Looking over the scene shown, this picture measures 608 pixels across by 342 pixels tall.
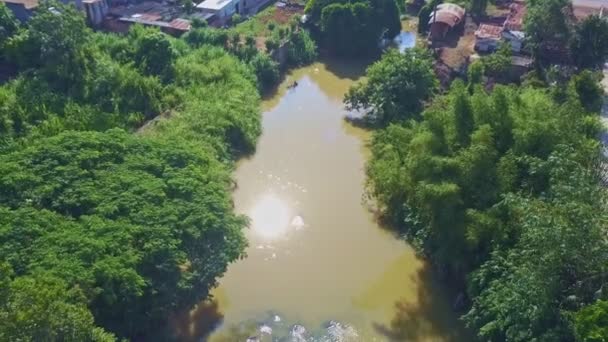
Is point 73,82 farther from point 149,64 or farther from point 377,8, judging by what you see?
point 377,8

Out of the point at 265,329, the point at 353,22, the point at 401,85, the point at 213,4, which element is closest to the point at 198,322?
the point at 265,329

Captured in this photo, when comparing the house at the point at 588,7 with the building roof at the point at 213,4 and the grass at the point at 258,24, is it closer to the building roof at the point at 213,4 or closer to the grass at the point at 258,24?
the grass at the point at 258,24

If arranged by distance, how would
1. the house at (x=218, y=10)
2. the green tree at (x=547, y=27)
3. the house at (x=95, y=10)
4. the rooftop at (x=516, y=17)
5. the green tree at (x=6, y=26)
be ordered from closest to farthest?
the green tree at (x=6, y=26) < the green tree at (x=547, y=27) < the rooftop at (x=516, y=17) < the house at (x=95, y=10) < the house at (x=218, y=10)

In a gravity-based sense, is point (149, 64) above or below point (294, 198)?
above

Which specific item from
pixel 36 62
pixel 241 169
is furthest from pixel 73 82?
pixel 241 169

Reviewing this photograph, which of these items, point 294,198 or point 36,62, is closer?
point 294,198

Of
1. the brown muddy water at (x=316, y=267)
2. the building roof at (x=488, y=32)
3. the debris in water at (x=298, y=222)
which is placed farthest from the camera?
the building roof at (x=488, y=32)

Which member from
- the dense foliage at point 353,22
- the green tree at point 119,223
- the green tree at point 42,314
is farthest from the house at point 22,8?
the green tree at point 42,314

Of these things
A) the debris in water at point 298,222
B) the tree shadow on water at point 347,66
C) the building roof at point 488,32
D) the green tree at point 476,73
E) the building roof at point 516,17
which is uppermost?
the building roof at point 516,17

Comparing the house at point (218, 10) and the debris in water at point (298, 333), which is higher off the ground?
the house at point (218, 10)
